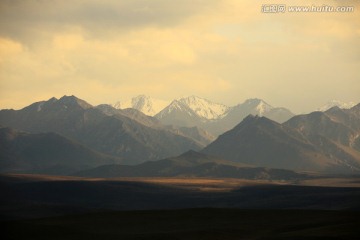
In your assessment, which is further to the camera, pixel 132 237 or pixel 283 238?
pixel 132 237

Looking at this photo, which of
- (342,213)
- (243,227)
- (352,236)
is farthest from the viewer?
(342,213)

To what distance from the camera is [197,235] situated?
117 m

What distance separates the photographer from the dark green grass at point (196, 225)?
371ft

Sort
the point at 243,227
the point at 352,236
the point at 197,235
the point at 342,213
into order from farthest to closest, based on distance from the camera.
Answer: the point at 342,213, the point at 243,227, the point at 197,235, the point at 352,236

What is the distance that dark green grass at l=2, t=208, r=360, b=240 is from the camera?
113 metres

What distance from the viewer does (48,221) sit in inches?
5615

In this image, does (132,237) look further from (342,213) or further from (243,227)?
(342,213)

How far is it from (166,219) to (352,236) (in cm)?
5255

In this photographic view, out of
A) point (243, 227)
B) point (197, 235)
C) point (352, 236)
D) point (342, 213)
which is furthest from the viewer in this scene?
point (342, 213)

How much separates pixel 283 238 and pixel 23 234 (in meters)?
47.1

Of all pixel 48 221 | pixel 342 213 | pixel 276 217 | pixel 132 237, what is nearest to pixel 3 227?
pixel 48 221

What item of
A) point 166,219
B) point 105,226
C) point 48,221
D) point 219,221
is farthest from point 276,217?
point 48,221

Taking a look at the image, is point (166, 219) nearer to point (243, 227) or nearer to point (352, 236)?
point (243, 227)

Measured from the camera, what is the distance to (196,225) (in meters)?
133
